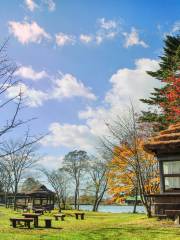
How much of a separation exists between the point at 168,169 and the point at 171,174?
0.37 meters

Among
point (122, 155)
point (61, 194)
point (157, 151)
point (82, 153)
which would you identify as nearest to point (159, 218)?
point (157, 151)

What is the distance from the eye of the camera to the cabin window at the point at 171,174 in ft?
66.2

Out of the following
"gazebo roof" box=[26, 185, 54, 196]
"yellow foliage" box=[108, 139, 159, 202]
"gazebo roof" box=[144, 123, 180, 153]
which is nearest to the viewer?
"gazebo roof" box=[144, 123, 180, 153]

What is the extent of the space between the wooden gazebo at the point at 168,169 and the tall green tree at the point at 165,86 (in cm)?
1318

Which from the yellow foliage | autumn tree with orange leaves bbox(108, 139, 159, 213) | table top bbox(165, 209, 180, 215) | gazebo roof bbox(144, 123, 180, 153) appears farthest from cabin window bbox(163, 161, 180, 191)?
the yellow foliage

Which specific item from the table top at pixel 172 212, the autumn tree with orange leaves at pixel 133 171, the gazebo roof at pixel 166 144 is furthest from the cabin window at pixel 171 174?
the autumn tree with orange leaves at pixel 133 171

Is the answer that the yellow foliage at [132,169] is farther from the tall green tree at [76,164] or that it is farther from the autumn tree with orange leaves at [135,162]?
the tall green tree at [76,164]

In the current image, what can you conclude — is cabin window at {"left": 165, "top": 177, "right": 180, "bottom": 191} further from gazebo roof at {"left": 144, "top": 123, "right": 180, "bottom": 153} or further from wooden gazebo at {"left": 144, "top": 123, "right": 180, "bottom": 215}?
gazebo roof at {"left": 144, "top": 123, "right": 180, "bottom": 153}

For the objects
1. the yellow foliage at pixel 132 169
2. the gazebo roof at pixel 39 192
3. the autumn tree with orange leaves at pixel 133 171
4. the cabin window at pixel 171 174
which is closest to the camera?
the cabin window at pixel 171 174

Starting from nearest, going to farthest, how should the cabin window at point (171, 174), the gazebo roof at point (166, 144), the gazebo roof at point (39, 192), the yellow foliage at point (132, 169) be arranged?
1. the gazebo roof at point (166, 144)
2. the cabin window at point (171, 174)
3. the yellow foliage at point (132, 169)
4. the gazebo roof at point (39, 192)

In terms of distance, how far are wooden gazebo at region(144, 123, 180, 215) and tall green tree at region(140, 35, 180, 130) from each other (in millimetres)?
13184

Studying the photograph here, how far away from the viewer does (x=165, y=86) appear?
126 ft

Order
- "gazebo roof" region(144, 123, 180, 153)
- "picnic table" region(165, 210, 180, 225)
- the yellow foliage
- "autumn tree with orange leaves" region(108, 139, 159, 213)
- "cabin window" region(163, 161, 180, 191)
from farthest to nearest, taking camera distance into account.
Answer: the yellow foliage < "autumn tree with orange leaves" region(108, 139, 159, 213) < "cabin window" region(163, 161, 180, 191) < "gazebo roof" region(144, 123, 180, 153) < "picnic table" region(165, 210, 180, 225)

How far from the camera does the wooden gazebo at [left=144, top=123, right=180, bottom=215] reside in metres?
19.8
